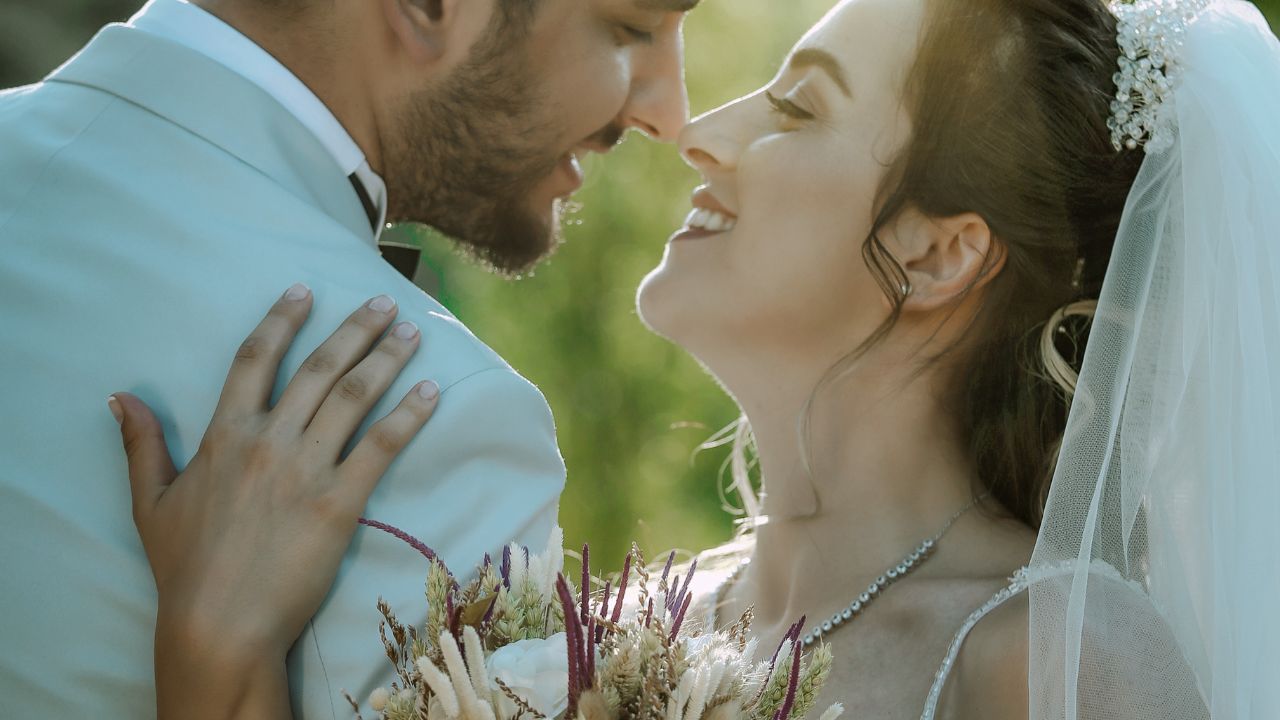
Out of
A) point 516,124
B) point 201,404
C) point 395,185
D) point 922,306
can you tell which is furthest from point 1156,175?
point 201,404

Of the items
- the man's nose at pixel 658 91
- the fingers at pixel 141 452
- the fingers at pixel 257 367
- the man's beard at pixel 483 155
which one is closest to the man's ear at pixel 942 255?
the man's nose at pixel 658 91

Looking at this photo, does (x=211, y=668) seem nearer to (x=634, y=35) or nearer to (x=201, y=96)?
(x=201, y=96)

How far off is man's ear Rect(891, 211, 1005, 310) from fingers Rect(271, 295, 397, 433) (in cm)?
142

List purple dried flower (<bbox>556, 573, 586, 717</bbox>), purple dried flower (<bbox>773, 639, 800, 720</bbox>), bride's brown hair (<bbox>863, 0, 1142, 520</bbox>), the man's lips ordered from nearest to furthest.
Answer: purple dried flower (<bbox>556, 573, 586, 717</bbox>)
purple dried flower (<bbox>773, 639, 800, 720</bbox>)
bride's brown hair (<bbox>863, 0, 1142, 520</bbox>)
the man's lips

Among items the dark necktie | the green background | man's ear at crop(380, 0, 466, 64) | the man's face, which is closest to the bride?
the man's face

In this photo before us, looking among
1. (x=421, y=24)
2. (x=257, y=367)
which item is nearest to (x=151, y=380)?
(x=257, y=367)

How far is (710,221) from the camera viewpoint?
305 centimetres

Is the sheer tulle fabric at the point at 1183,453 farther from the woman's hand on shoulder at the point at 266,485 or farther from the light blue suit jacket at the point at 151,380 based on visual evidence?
the woman's hand on shoulder at the point at 266,485

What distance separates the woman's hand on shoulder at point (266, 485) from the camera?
5.52 feet

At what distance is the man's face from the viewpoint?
262 centimetres

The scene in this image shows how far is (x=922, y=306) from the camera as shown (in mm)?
2896

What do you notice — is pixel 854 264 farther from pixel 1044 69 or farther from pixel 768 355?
pixel 1044 69

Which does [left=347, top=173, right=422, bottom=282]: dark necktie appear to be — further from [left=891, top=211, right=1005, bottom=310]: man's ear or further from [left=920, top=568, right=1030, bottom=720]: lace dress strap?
[left=920, top=568, right=1030, bottom=720]: lace dress strap

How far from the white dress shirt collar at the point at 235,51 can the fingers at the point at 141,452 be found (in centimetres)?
67
